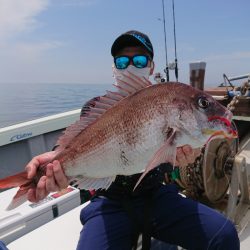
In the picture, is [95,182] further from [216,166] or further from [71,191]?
[216,166]

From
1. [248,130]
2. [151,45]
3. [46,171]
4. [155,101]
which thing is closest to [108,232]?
[46,171]

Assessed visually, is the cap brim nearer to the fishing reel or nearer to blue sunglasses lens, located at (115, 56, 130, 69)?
blue sunglasses lens, located at (115, 56, 130, 69)

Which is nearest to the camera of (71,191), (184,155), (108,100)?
(108,100)

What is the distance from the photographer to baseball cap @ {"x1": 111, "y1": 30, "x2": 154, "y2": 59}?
2.38 meters

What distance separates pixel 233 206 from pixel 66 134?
7.26 feet

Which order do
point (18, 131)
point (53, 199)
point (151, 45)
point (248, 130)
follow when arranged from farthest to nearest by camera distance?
point (248, 130), point (18, 131), point (53, 199), point (151, 45)

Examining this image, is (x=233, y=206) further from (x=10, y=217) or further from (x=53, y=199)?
(x=10, y=217)

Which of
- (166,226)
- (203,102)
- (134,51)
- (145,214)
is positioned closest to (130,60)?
(134,51)

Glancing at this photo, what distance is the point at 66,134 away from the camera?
168cm

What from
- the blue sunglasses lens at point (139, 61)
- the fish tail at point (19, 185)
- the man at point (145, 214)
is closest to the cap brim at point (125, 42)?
the man at point (145, 214)

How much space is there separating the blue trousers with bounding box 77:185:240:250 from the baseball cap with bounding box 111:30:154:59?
1.16m

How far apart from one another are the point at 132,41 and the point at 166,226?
4.70 feet

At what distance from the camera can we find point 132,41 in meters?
2.41

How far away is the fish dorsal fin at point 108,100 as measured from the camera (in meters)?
1.60
